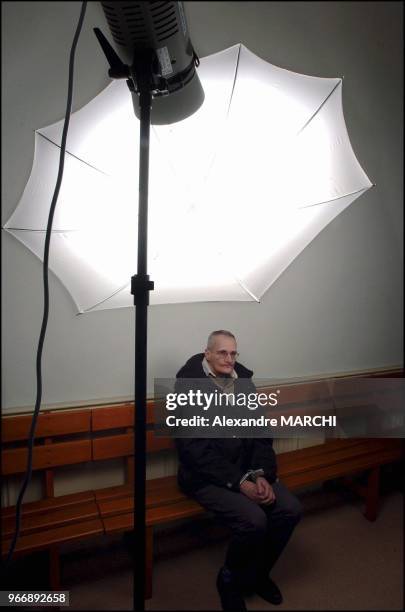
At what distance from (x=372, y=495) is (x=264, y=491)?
9.4 inches

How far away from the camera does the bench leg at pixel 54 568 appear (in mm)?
543

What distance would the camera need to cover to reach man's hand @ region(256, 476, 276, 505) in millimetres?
544

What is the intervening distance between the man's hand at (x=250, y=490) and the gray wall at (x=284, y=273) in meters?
0.16

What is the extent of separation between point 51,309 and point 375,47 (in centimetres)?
70

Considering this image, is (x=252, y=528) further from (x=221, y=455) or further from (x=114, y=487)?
(x=114, y=487)

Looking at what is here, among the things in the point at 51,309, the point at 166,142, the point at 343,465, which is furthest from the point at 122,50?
the point at 343,465

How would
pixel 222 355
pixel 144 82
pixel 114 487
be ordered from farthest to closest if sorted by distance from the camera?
pixel 114 487 → pixel 222 355 → pixel 144 82

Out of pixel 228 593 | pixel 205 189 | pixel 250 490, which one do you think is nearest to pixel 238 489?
pixel 250 490

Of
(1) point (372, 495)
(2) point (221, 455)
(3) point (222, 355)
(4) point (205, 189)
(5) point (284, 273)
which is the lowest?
(1) point (372, 495)

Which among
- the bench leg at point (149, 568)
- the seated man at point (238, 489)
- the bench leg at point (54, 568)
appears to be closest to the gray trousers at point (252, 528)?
the seated man at point (238, 489)

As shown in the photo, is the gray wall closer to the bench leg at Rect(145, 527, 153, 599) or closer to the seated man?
the seated man

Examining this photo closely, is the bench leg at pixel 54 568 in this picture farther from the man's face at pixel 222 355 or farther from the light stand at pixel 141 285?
the man's face at pixel 222 355

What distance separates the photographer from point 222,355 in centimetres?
51

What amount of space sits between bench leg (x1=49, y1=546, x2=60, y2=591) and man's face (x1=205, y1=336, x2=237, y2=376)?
39 centimetres
